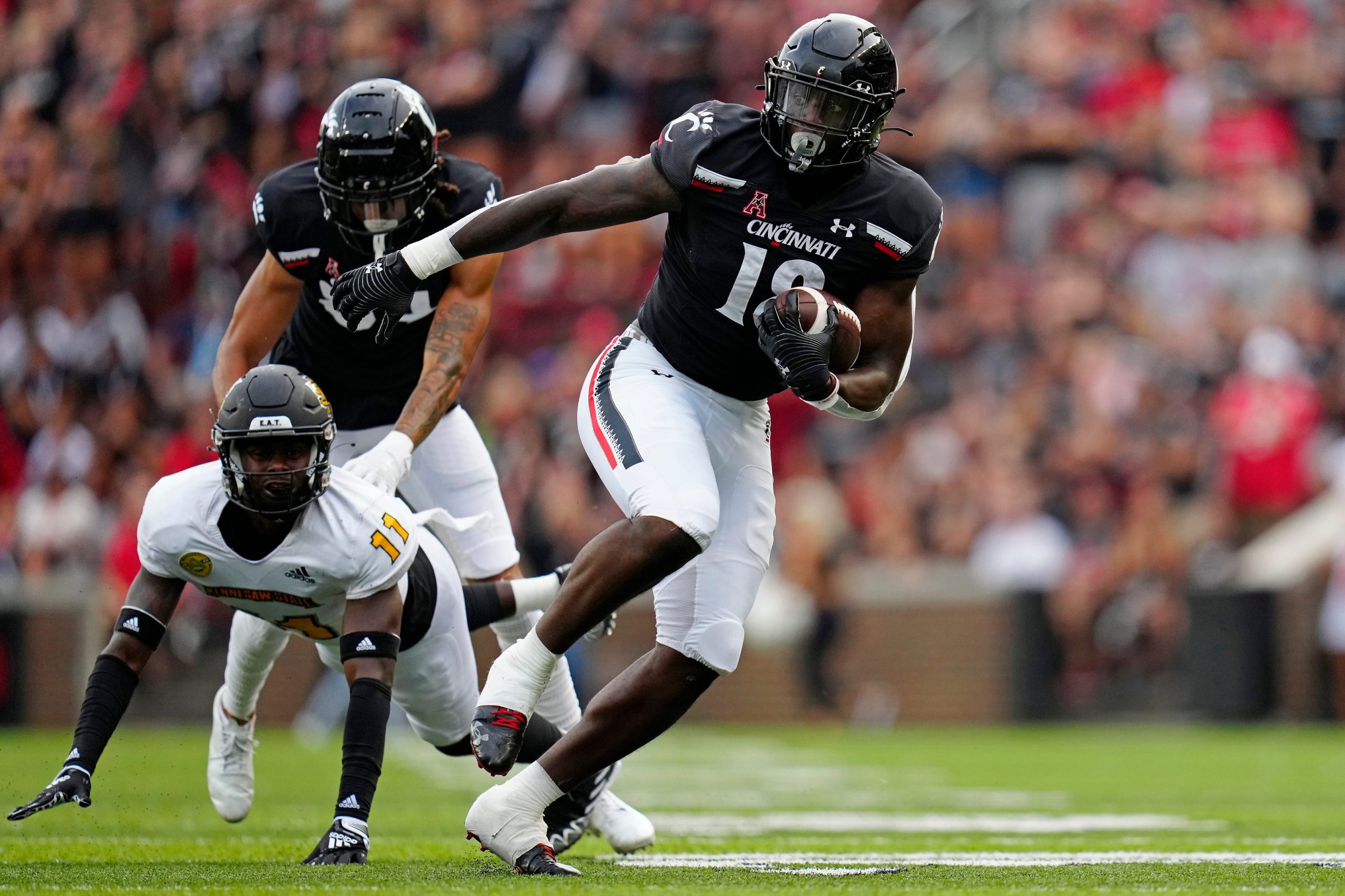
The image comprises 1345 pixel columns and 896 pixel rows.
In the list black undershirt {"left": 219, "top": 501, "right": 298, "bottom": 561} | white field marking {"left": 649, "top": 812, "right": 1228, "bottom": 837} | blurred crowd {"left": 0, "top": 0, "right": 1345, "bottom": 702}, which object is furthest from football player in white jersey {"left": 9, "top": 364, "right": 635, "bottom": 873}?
blurred crowd {"left": 0, "top": 0, "right": 1345, "bottom": 702}

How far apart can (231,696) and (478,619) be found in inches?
37.1

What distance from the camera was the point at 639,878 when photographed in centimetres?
460

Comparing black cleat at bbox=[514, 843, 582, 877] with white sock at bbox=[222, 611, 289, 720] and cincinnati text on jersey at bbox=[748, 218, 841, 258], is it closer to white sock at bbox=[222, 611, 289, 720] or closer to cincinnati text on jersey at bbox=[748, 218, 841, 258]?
white sock at bbox=[222, 611, 289, 720]

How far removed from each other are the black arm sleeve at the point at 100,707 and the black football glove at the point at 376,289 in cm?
114

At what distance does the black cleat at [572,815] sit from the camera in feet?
18.0

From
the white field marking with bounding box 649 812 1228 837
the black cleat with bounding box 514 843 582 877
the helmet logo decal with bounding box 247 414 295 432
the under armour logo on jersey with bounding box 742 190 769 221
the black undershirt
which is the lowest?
the white field marking with bounding box 649 812 1228 837

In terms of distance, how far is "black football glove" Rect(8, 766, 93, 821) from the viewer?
Answer: 174 inches

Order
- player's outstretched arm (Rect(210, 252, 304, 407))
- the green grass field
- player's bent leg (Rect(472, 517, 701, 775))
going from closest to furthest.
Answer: the green grass field, player's bent leg (Rect(472, 517, 701, 775)), player's outstretched arm (Rect(210, 252, 304, 407))

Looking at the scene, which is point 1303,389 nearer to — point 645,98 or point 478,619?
point 645,98

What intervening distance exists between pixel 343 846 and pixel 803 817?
2.74 meters

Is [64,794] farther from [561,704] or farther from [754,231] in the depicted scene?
[754,231]

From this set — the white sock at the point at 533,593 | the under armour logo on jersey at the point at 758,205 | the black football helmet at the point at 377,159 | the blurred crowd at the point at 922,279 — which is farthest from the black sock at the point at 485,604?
the blurred crowd at the point at 922,279

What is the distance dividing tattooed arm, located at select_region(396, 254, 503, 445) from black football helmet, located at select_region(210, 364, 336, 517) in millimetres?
560

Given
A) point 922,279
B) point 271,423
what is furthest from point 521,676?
point 922,279
